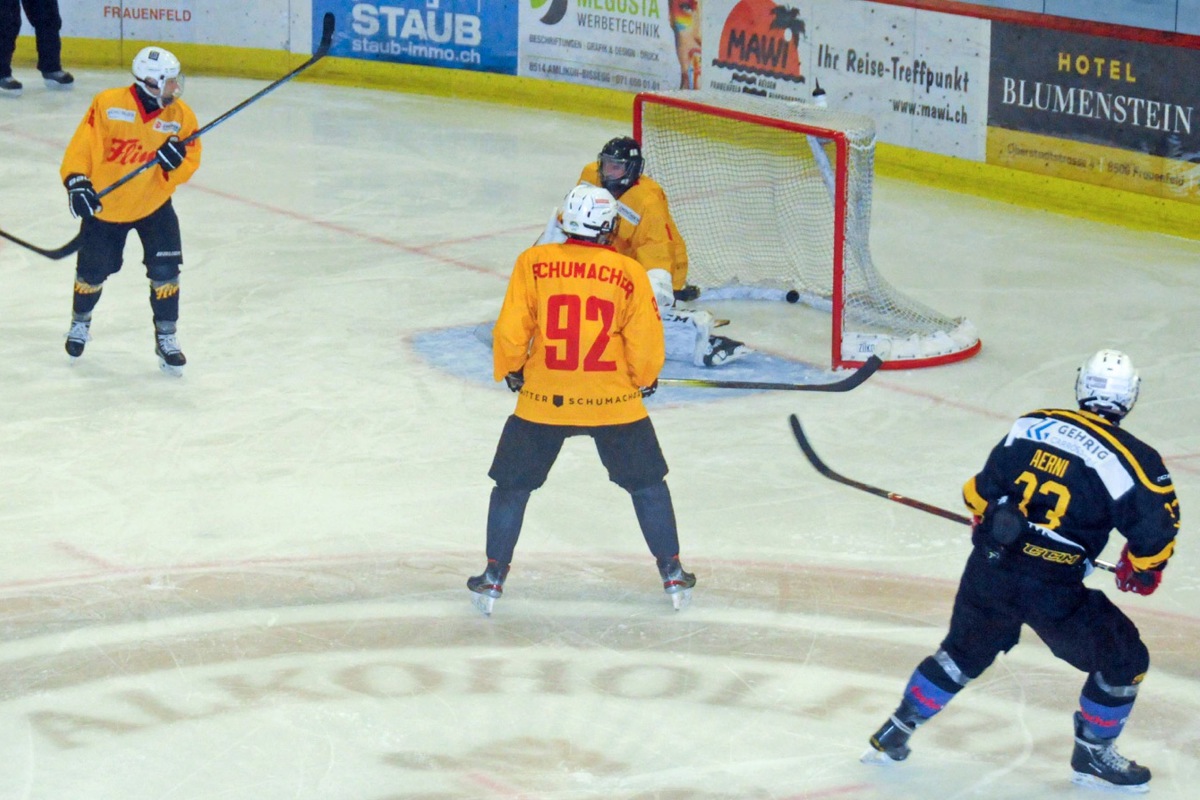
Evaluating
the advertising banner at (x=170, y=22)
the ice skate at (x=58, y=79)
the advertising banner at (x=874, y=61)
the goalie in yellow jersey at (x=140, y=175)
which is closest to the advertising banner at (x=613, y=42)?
the advertising banner at (x=874, y=61)

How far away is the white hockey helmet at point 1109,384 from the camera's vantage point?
11.4 feet

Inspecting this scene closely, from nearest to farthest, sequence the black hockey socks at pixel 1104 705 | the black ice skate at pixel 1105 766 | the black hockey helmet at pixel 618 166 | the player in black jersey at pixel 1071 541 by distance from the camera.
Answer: the player in black jersey at pixel 1071 541 < the black hockey socks at pixel 1104 705 < the black ice skate at pixel 1105 766 < the black hockey helmet at pixel 618 166

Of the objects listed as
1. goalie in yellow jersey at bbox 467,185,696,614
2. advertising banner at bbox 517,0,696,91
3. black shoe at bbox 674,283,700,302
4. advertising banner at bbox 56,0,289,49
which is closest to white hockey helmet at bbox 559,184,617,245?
goalie in yellow jersey at bbox 467,185,696,614

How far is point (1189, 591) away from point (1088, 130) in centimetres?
434

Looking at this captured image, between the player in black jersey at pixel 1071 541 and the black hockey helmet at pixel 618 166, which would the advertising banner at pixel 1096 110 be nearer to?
the black hockey helmet at pixel 618 166

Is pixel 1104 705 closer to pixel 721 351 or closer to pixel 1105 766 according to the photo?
pixel 1105 766

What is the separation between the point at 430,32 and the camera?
1177 centimetres

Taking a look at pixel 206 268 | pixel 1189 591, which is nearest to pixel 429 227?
pixel 206 268

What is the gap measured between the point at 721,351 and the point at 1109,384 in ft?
10.8

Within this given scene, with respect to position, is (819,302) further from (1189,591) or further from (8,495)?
(8,495)

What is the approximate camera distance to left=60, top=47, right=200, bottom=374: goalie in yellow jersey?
20.0 ft

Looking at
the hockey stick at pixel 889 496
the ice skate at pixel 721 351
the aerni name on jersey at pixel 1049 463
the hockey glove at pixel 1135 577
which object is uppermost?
the aerni name on jersey at pixel 1049 463

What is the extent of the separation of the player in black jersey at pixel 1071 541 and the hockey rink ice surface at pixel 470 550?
336mm

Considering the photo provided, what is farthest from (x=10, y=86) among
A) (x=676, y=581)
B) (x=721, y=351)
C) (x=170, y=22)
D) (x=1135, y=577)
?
(x=1135, y=577)
